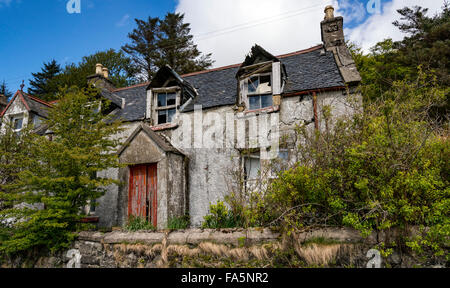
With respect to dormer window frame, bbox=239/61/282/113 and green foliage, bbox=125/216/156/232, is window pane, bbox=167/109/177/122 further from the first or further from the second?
green foliage, bbox=125/216/156/232

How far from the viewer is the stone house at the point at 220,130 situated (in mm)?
7824

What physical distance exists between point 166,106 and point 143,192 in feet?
11.0

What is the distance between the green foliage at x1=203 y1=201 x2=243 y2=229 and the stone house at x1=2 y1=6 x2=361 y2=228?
42.6 inches

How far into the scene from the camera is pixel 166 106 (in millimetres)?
9969

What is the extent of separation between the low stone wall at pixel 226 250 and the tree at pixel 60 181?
575 millimetres

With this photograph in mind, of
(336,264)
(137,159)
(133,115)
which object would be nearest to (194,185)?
(137,159)

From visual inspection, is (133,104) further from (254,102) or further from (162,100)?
(254,102)

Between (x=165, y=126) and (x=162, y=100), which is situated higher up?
(x=162, y=100)

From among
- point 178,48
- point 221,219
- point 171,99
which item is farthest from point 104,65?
point 221,219

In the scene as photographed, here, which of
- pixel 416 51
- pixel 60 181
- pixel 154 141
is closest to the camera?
pixel 60 181

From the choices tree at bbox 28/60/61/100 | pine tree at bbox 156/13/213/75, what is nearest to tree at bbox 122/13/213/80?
pine tree at bbox 156/13/213/75

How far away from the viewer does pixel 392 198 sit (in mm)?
3887

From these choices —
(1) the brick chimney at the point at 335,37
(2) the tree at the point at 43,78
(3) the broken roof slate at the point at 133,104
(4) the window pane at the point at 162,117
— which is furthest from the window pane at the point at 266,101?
(2) the tree at the point at 43,78
